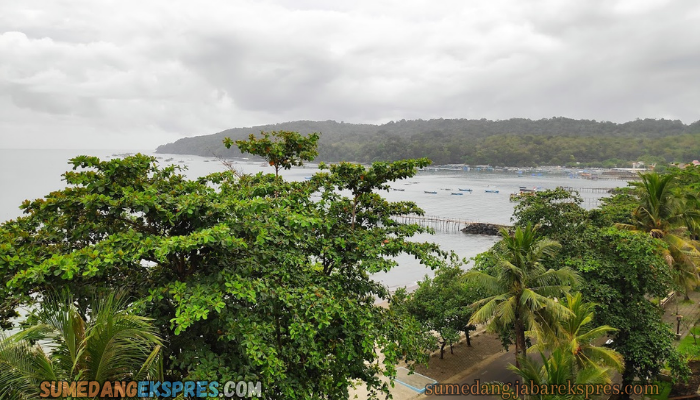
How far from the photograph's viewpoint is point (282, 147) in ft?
25.3

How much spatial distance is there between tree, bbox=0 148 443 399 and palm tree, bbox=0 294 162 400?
0.46 meters


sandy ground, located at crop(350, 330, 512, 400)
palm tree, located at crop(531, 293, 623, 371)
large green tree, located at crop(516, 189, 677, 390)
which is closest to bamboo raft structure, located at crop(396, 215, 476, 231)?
sandy ground, located at crop(350, 330, 512, 400)

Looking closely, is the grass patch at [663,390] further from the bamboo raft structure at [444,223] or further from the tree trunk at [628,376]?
the bamboo raft structure at [444,223]

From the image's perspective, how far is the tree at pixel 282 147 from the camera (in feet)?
24.8

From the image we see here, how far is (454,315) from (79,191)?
12043 millimetres

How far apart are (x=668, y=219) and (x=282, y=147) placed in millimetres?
15047

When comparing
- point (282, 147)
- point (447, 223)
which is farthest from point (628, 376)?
point (447, 223)

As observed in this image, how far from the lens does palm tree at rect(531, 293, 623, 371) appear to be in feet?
28.2

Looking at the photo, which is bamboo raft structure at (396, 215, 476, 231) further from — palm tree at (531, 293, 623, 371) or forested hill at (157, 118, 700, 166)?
forested hill at (157, 118, 700, 166)

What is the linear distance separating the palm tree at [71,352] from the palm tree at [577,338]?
25.6 feet

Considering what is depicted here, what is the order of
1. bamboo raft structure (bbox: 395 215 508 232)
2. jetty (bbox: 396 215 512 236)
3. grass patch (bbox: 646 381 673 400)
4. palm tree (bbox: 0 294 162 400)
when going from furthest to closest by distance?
bamboo raft structure (bbox: 395 215 508 232)
jetty (bbox: 396 215 512 236)
grass patch (bbox: 646 381 673 400)
palm tree (bbox: 0 294 162 400)

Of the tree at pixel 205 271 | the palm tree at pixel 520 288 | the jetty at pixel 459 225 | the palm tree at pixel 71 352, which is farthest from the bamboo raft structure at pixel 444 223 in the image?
the palm tree at pixel 71 352

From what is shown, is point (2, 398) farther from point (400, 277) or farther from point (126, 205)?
point (400, 277)

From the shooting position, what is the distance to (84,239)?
5.07 meters
